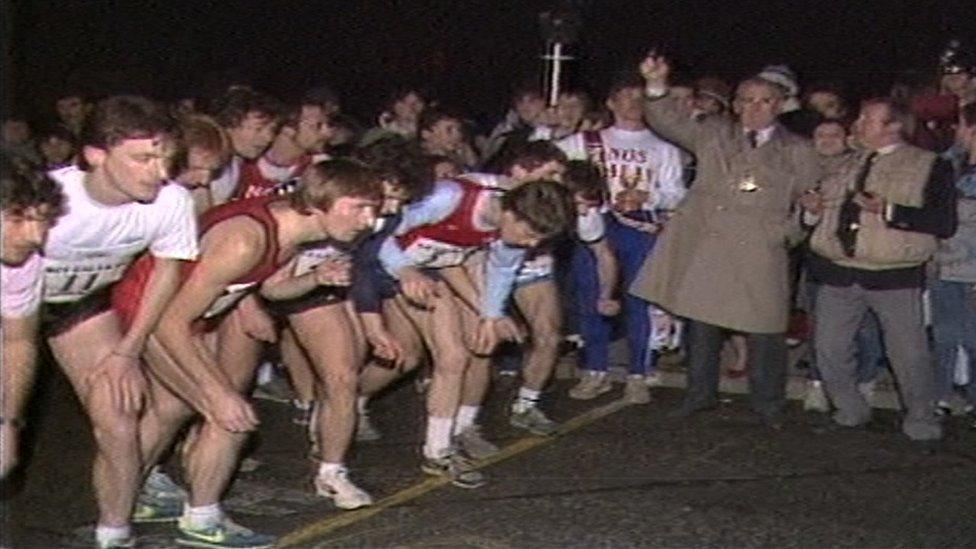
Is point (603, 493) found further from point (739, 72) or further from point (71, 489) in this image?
point (739, 72)

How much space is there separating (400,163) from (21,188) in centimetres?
204

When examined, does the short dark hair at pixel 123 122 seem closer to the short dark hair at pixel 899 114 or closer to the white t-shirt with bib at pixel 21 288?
the white t-shirt with bib at pixel 21 288

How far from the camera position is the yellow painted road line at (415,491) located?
24.3ft

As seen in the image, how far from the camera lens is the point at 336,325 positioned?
7750mm

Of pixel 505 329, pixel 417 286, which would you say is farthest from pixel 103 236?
pixel 505 329

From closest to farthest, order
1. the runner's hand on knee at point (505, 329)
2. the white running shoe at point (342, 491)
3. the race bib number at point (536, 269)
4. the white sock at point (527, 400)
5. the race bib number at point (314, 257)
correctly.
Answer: the race bib number at point (314, 257)
the white running shoe at point (342, 491)
the runner's hand on knee at point (505, 329)
the race bib number at point (536, 269)
the white sock at point (527, 400)

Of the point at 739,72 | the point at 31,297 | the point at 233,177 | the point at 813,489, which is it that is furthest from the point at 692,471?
the point at 739,72

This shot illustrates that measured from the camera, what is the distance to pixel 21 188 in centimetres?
593

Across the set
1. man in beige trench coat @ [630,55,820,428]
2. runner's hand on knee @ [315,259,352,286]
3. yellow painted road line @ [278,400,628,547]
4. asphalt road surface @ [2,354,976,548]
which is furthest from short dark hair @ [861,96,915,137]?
runner's hand on knee @ [315,259,352,286]

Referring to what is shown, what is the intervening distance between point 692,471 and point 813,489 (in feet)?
1.76

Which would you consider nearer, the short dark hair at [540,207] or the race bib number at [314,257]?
the race bib number at [314,257]

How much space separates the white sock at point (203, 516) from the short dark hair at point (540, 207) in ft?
5.32

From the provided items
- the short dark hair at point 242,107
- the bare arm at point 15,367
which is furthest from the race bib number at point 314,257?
the bare arm at point 15,367

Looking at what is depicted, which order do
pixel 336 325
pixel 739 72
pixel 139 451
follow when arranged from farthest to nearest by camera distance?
pixel 739 72 < pixel 336 325 < pixel 139 451
